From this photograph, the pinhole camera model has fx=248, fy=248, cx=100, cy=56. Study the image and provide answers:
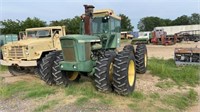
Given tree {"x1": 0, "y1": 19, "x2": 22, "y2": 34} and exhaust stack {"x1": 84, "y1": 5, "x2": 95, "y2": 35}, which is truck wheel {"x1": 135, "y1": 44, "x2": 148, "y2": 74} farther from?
tree {"x1": 0, "y1": 19, "x2": 22, "y2": 34}

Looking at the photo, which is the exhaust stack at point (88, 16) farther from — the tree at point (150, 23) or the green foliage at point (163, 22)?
the tree at point (150, 23)

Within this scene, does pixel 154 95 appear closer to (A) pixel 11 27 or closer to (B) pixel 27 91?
(B) pixel 27 91

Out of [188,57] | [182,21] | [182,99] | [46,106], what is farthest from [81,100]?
[182,21]

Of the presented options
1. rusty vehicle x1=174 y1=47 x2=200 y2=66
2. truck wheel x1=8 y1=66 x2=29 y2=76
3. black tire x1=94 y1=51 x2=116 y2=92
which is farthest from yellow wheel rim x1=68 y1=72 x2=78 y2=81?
rusty vehicle x1=174 y1=47 x2=200 y2=66

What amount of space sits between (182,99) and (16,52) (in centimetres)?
635

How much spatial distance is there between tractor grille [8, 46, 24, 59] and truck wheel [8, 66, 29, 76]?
827mm

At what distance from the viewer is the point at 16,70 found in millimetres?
10539

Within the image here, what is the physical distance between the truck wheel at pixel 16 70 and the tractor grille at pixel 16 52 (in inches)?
A: 32.5

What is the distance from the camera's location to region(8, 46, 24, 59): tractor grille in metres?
9.57

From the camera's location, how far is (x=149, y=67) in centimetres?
1070

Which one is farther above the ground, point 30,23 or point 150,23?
point 150,23

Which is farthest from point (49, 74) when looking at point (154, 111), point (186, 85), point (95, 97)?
point (186, 85)

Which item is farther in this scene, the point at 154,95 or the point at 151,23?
the point at 151,23

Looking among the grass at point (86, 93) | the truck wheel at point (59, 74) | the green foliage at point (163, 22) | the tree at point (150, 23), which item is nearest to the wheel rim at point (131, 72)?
the grass at point (86, 93)
